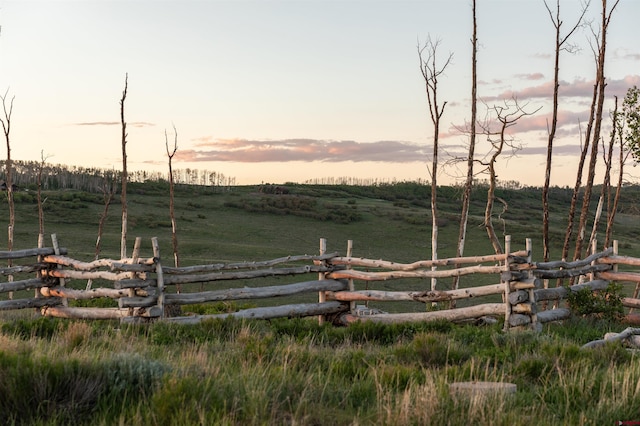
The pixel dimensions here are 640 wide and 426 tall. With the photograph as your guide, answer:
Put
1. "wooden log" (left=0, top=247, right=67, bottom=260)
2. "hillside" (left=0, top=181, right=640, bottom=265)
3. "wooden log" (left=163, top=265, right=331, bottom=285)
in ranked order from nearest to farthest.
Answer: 1. "wooden log" (left=163, top=265, right=331, bottom=285)
2. "wooden log" (left=0, top=247, right=67, bottom=260)
3. "hillside" (left=0, top=181, right=640, bottom=265)

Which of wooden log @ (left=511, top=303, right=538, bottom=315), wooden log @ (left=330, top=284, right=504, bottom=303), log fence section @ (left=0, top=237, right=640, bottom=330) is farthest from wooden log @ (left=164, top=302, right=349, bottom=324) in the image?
wooden log @ (left=511, top=303, right=538, bottom=315)

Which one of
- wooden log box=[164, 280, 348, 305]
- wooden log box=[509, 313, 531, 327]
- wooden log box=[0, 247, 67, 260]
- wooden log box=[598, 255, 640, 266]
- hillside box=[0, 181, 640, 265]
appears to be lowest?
hillside box=[0, 181, 640, 265]

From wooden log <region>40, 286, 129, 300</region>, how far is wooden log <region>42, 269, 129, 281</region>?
8.8 inches

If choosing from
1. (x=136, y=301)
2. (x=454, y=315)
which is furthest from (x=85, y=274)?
(x=454, y=315)

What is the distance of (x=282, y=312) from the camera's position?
12398 mm

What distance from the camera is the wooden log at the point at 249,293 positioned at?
471 inches

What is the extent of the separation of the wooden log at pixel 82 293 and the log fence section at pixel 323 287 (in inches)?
0.7

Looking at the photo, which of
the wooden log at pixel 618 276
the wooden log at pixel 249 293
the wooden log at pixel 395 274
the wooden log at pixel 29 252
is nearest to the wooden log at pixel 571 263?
the wooden log at pixel 618 276

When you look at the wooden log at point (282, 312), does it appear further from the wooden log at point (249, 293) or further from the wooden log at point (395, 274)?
the wooden log at point (395, 274)

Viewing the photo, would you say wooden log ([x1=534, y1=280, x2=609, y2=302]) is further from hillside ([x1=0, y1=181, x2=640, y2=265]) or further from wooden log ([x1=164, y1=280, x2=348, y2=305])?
hillside ([x1=0, y1=181, x2=640, y2=265])

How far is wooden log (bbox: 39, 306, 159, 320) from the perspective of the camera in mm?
11469

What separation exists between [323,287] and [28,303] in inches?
236

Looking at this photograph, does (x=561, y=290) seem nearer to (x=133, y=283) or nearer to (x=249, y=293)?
(x=249, y=293)

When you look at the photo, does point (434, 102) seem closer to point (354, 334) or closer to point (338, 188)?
point (354, 334)
